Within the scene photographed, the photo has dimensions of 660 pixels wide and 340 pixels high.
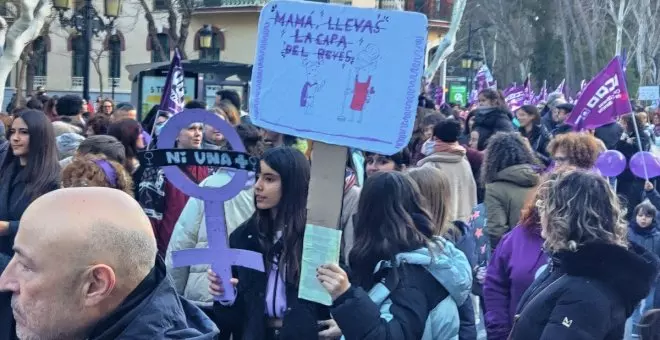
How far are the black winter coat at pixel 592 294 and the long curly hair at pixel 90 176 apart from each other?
2.12 meters

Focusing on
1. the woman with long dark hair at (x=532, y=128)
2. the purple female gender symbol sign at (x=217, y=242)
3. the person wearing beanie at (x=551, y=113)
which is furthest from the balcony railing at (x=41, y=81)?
the purple female gender symbol sign at (x=217, y=242)

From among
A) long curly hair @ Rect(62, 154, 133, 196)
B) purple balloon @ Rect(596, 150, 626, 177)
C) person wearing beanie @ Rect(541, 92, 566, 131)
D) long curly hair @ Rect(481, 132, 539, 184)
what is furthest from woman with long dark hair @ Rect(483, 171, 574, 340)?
person wearing beanie @ Rect(541, 92, 566, 131)

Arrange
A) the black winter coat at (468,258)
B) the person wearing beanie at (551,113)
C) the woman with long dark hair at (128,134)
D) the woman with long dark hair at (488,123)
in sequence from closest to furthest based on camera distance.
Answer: the black winter coat at (468,258) < the woman with long dark hair at (128,134) < the woman with long dark hair at (488,123) < the person wearing beanie at (551,113)

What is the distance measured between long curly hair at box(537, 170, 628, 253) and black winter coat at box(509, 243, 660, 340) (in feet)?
0.24

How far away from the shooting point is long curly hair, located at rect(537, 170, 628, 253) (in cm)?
339

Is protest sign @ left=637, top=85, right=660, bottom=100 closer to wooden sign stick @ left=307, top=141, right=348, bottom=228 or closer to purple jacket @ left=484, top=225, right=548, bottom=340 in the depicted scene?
purple jacket @ left=484, top=225, right=548, bottom=340

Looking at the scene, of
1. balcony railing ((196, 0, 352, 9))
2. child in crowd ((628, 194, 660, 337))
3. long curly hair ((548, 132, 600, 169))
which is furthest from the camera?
balcony railing ((196, 0, 352, 9))

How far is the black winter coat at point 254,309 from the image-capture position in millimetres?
3684

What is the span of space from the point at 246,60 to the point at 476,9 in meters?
21.7

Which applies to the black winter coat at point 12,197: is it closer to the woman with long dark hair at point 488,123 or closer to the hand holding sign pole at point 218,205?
the hand holding sign pole at point 218,205

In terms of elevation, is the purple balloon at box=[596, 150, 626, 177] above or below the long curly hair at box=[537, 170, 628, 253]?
A: below

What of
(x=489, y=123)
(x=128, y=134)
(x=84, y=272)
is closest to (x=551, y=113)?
(x=489, y=123)

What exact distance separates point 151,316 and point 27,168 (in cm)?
349

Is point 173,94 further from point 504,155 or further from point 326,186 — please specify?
point 326,186
